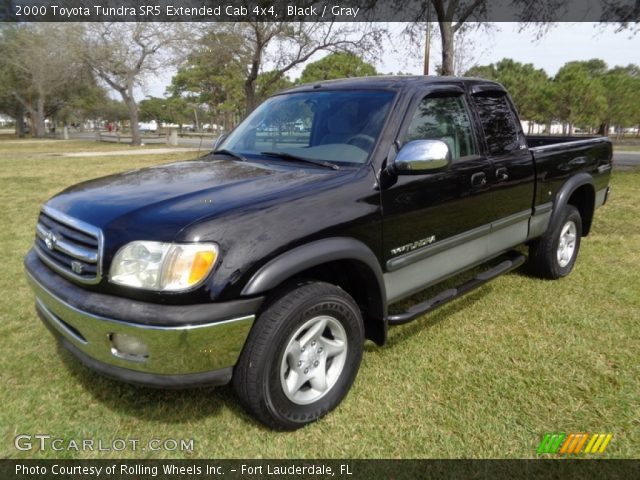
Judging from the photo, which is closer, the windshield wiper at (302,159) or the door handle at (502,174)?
the windshield wiper at (302,159)

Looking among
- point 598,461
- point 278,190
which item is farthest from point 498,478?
point 278,190

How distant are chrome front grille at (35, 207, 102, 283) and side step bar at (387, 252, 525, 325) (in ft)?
5.52

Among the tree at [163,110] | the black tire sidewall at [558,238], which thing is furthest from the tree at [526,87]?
the tree at [163,110]

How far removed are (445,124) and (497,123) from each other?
2.47 feet

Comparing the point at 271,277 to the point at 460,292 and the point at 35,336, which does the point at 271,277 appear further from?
the point at 35,336

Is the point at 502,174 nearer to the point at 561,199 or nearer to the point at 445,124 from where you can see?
the point at 445,124

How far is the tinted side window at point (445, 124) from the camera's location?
309 centimetres

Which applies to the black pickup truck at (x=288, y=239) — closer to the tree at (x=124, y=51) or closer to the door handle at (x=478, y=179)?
the door handle at (x=478, y=179)

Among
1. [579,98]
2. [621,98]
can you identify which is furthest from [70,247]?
[621,98]

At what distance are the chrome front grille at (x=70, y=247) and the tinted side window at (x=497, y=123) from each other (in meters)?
2.85

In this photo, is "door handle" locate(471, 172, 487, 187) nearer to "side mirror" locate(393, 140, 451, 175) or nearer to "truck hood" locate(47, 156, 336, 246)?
"side mirror" locate(393, 140, 451, 175)

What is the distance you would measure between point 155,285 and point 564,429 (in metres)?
2.27

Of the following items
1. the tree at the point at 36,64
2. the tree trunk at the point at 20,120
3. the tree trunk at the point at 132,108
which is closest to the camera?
the tree at the point at 36,64

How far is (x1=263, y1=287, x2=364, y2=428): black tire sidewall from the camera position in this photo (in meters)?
2.28
